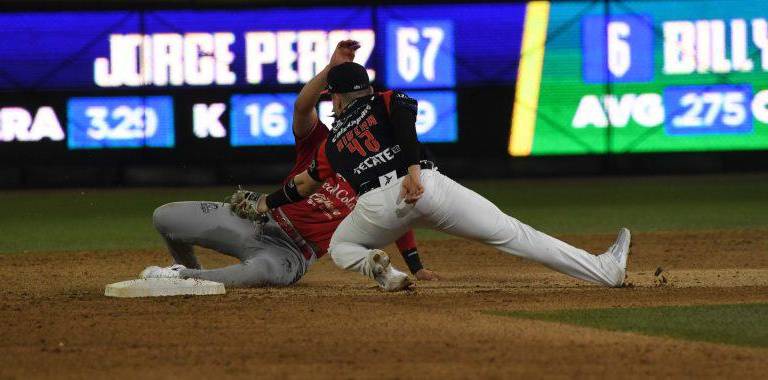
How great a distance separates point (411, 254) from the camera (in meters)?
8.41

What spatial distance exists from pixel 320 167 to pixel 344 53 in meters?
0.67

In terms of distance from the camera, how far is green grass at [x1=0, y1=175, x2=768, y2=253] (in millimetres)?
13430

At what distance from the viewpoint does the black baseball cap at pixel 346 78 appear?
24.0ft

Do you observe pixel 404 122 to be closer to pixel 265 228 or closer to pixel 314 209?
pixel 314 209

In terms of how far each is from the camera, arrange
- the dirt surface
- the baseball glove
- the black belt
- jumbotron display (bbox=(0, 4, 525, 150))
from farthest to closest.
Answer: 1. jumbotron display (bbox=(0, 4, 525, 150))
2. the baseball glove
3. the black belt
4. the dirt surface

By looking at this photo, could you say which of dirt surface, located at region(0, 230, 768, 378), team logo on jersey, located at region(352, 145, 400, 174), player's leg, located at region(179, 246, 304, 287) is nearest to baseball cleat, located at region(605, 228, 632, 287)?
dirt surface, located at region(0, 230, 768, 378)

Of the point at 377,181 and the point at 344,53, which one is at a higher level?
the point at 344,53

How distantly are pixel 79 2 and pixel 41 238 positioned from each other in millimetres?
7478

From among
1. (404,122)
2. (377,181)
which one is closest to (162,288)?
(377,181)

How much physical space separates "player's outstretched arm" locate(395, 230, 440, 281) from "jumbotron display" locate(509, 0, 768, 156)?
11514 millimetres

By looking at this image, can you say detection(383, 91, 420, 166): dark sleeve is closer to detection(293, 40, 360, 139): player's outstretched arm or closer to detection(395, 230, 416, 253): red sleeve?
detection(293, 40, 360, 139): player's outstretched arm

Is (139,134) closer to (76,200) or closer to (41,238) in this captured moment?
(76,200)

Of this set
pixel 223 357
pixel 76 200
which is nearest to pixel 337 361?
pixel 223 357

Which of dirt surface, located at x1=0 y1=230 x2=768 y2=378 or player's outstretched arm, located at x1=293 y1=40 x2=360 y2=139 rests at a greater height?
player's outstretched arm, located at x1=293 y1=40 x2=360 y2=139
